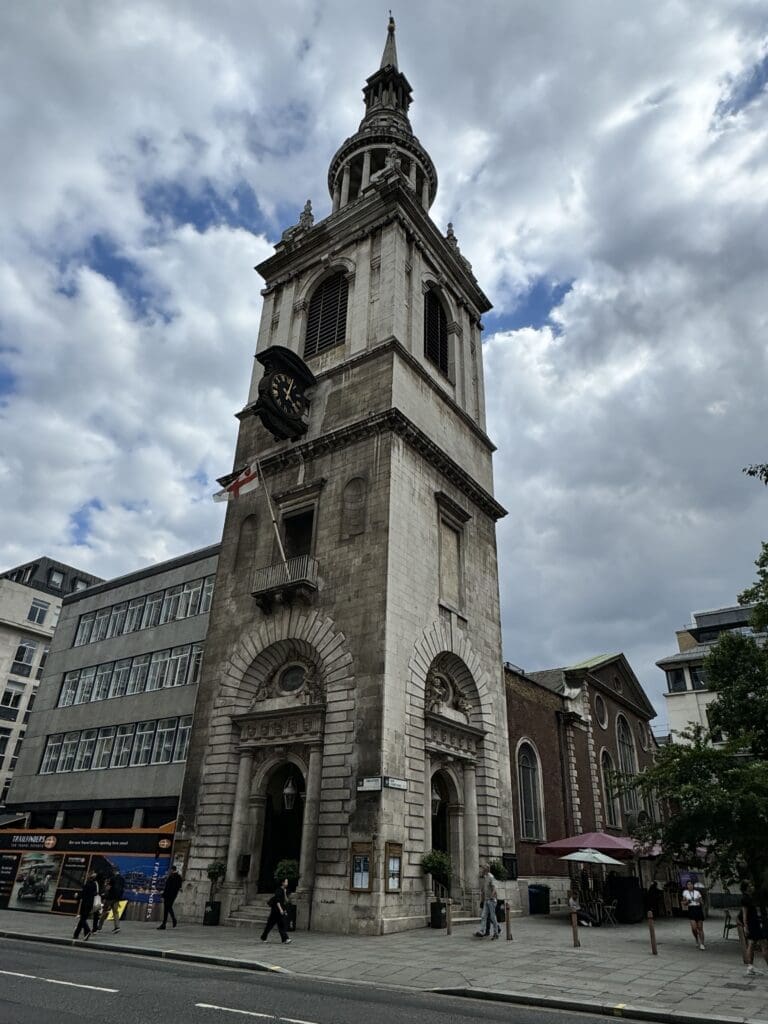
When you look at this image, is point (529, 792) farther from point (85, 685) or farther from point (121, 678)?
point (85, 685)

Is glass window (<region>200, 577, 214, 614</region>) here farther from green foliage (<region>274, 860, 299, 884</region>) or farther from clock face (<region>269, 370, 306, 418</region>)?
green foliage (<region>274, 860, 299, 884</region>)

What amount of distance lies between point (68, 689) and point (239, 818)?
73.8ft

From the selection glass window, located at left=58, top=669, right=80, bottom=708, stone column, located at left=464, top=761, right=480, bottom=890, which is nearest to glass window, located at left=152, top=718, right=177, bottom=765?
glass window, located at left=58, top=669, right=80, bottom=708

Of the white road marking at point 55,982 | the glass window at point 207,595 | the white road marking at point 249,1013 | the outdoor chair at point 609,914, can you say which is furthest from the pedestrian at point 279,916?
the glass window at point 207,595

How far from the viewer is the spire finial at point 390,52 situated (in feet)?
158

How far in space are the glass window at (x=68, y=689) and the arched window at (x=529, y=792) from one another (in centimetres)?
2598

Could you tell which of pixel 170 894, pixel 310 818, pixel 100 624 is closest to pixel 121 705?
pixel 100 624

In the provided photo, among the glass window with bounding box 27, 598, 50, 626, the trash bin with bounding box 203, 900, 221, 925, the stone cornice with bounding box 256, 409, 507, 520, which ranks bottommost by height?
the trash bin with bounding box 203, 900, 221, 925

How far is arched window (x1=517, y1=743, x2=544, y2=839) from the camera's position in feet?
96.4

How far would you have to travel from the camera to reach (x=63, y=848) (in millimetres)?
24875

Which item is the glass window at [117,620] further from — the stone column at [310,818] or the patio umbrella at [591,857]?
the patio umbrella at [591,857]

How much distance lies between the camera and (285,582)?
2502 cm

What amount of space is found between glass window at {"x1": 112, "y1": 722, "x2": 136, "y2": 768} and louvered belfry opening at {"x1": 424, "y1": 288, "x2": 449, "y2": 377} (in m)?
24.3

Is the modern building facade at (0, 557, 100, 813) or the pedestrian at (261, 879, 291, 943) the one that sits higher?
the modern building facade at (0, 557, 100, 813)
